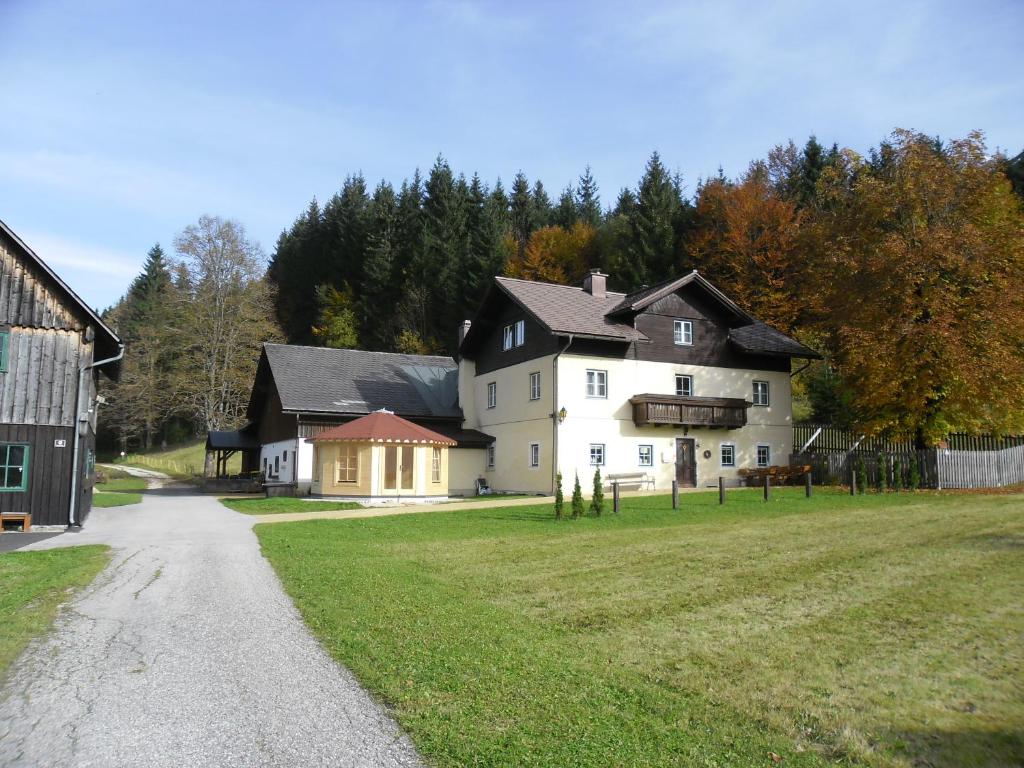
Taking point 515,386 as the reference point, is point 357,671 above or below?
below

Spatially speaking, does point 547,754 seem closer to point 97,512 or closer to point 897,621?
point 897,621

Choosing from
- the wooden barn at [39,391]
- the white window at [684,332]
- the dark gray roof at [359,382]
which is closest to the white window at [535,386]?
the white window at [684,332]

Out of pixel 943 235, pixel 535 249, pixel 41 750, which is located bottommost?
pixel 41 750

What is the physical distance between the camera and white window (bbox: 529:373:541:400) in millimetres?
29203

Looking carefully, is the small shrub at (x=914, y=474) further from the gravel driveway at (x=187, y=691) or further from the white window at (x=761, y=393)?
the gravel driveway at (x=187, y=691)

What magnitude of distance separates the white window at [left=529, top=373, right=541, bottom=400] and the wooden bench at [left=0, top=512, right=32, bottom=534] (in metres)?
16.9

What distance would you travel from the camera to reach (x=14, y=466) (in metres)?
18.0

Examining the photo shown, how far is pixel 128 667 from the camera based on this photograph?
21.3ft

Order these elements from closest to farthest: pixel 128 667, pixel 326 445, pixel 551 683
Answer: pixel 551 683
pixel 128 667
pixel 326 445

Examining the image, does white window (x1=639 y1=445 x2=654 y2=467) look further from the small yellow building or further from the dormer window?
the small yellow building

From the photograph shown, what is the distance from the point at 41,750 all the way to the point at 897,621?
7167 millimetres

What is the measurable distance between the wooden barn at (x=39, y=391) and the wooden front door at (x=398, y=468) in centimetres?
1089

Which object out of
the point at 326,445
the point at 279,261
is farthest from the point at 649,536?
the point at 279,261

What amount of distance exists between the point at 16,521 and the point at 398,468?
12600 millimetres
